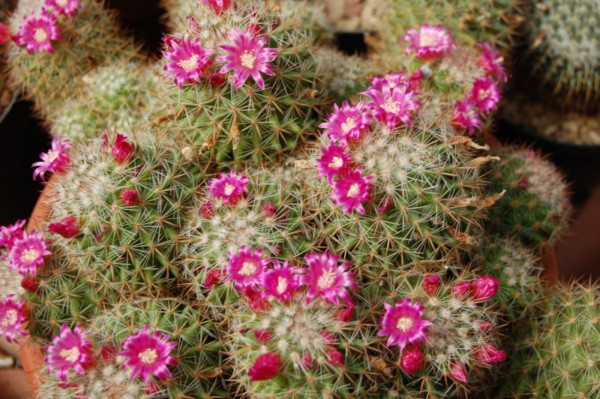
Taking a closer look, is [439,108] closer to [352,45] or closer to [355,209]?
[355,209]

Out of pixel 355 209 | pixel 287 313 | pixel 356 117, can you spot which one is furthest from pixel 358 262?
pixel 356 117

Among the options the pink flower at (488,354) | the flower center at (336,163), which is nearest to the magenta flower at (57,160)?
the flower center at (336,163)

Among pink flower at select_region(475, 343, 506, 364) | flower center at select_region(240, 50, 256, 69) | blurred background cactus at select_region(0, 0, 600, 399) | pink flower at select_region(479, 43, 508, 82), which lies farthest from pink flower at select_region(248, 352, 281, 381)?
pink flower at select_region(479, 43, 508, 82)

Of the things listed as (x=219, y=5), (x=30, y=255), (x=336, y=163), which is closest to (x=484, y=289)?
(x=336, y=163)

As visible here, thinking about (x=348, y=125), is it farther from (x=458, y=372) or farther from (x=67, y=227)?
(x=67, y=227)

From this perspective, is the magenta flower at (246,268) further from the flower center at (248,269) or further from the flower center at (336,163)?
the flower center at (336,163)

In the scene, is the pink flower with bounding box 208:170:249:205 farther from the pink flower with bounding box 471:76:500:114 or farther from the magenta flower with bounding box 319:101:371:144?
the pink flower with bounding box 471:76:500:114
